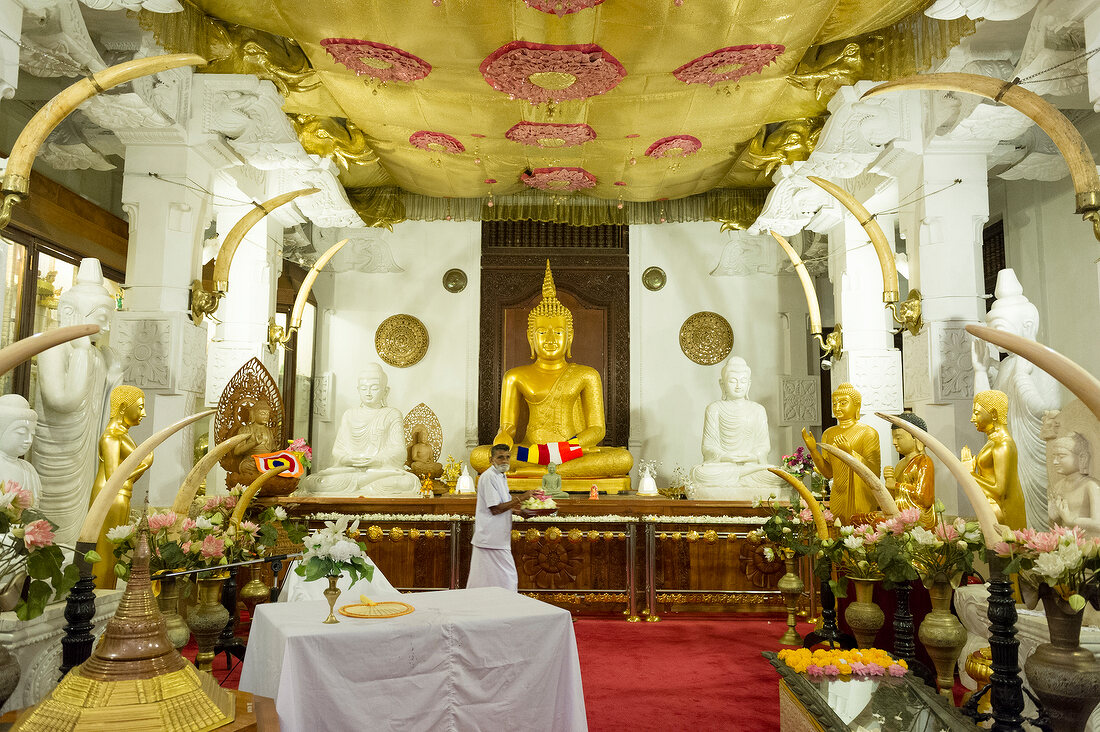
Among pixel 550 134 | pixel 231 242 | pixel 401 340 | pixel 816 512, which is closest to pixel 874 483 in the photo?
pixel 816 512

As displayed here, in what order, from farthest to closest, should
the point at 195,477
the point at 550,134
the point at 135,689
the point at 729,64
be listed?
the point at 550,134 < the point at 729,64 < the point at 195,477 < the point at 135,689

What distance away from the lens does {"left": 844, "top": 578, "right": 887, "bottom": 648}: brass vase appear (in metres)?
3.64

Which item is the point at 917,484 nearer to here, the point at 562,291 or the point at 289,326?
the point at 289,326

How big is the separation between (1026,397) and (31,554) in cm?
423

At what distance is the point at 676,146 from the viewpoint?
6.68 m

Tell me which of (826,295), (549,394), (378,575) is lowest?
(378,575)

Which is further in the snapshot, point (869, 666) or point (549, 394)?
point (549, 394)

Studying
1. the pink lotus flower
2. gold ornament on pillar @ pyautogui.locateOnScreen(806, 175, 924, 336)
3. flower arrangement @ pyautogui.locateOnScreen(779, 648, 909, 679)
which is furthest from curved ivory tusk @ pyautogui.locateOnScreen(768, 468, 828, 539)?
the pink lotus flower

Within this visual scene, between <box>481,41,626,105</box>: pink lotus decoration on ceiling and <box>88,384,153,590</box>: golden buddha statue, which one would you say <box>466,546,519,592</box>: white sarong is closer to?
<box>88,384,153,590</box>: golden buddha statue

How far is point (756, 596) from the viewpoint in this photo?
570cm

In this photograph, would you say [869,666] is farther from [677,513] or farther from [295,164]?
[295,164]

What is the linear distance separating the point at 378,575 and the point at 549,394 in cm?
462

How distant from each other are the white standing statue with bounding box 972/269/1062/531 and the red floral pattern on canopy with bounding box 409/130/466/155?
415 cm

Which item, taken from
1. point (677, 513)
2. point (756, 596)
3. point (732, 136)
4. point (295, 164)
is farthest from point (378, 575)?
point (732, 136)
